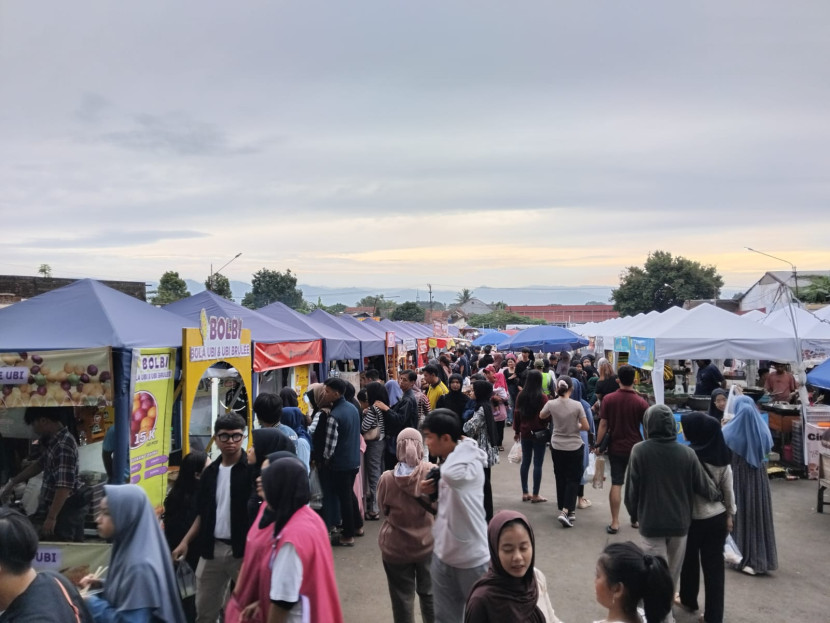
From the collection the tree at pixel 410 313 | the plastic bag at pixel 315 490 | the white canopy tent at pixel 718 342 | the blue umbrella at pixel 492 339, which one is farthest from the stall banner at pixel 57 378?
the tree at pixel 410 313

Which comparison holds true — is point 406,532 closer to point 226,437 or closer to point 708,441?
point 226,437

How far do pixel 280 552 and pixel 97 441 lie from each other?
422 cm

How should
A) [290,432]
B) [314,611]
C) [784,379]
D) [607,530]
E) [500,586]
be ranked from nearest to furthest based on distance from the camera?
[500,586], [314,611], [290,432], [607,530], [784,379]

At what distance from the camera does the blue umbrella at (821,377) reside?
29.3ft

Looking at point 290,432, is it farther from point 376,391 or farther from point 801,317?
point 801,317

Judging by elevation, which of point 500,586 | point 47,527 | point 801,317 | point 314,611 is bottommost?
point 47,527

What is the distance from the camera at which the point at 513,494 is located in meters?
8.52

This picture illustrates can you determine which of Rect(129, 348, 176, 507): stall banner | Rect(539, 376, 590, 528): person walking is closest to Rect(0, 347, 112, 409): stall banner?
Rect(129, 348, 176, 507): stall banner

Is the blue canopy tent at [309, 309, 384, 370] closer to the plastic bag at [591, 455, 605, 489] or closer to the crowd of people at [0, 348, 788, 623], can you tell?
the crowd of people at [0, 348, 788, 623]

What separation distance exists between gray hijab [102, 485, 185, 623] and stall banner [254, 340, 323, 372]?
4754 millimetres

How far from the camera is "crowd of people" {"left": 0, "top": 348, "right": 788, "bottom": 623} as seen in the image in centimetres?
250

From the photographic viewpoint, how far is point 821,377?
29.8 feet

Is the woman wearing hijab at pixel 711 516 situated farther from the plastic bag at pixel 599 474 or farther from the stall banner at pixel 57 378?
the stall banner at pixel 57 378

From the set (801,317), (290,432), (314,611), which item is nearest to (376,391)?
(290,432)
